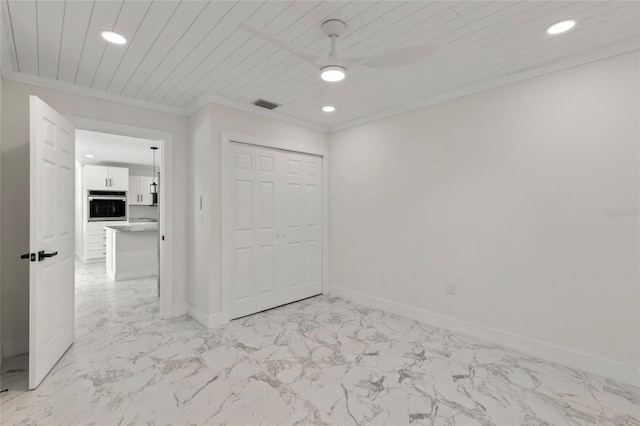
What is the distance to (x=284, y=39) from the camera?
2166 mm

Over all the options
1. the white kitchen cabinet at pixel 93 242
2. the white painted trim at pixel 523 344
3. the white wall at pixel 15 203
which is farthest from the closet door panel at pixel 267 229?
the white kitchen cabinet at pixel 93 242

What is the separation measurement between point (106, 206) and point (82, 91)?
5.32 meters

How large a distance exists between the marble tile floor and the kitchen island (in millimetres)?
2289

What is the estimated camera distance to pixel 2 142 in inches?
102

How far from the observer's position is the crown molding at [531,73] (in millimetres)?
2234

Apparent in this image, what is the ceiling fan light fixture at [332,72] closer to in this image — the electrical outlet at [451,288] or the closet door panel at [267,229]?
the closet door panel at [267,229]

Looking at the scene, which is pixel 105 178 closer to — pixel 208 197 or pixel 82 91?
pixel 82 91

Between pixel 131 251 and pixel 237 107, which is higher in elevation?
pixel 237 107

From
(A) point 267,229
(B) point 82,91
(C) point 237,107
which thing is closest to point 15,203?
(B) point 82,91

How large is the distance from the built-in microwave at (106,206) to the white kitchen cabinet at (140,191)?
0.21 meters

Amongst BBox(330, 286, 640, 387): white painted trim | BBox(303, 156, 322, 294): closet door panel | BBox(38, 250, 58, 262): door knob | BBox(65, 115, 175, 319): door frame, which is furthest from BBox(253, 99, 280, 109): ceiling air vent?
BBox(330, 286, 640, 387): white painted trim

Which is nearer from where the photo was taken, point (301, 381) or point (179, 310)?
point (301, 381)

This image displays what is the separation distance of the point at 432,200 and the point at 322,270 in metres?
1.96

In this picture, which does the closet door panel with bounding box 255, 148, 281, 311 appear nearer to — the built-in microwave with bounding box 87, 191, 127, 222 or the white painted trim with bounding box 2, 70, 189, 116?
the white painted trim with bounding box 2, 70, 189, 116
